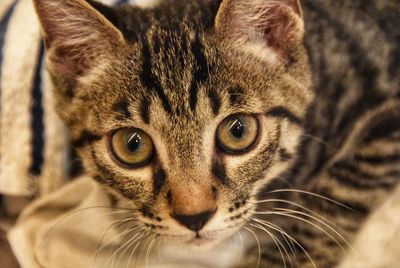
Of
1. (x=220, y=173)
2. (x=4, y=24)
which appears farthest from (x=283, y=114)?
(x=4, y=24)

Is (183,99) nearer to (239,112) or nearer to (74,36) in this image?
(239,112)

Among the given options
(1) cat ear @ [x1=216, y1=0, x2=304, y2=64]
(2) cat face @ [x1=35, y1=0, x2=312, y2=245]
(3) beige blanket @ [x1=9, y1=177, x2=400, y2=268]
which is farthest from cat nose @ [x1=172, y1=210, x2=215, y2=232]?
(1) cat ear @ [x1=216, y1=0, x2=304, y2=64]

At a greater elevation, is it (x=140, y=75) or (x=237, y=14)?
(x=237, y=14)

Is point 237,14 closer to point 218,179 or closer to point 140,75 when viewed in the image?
point 140,75

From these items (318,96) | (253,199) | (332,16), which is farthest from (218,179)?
(332,16)

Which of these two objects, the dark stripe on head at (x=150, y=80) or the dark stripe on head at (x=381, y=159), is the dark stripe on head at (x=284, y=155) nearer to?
the dark stripe on head at (x=381, y=159)
